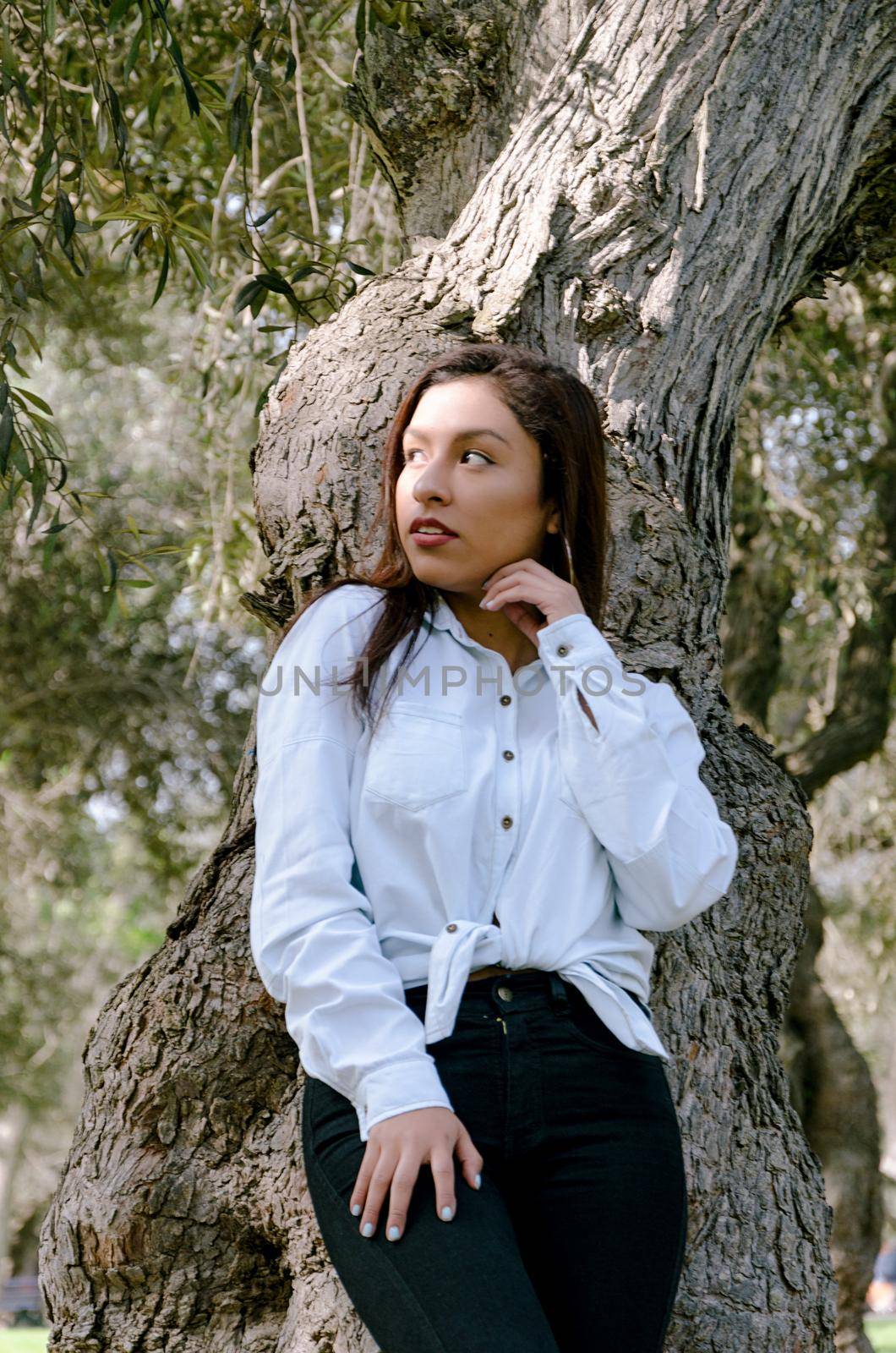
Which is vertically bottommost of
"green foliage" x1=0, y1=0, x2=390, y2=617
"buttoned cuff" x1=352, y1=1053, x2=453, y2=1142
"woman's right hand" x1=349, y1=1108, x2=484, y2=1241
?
"woman's right hand" x1=349, y1=1108, x2=484, y2=1241

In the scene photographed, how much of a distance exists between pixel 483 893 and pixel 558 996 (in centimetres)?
18

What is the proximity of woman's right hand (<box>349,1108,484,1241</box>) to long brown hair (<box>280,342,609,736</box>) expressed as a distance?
2.34 ft

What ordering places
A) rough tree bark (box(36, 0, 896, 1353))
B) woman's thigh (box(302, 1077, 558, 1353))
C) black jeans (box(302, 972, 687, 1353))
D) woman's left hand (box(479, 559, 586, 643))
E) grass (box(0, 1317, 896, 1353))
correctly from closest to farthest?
woman's thigh (box(302, 1077, 558, 1353))
black jeans (box(302, 972, 687, 1353))
woman's left hand (box(479, 559, 586, 643))
rough tree bark (box(36, 0, 896, 1353))
grass (box(0, 1317, 896, 1353))

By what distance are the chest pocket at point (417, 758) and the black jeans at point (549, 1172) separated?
270mm

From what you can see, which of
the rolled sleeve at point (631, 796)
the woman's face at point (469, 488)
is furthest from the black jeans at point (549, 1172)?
the woman's face at point (469, 488)

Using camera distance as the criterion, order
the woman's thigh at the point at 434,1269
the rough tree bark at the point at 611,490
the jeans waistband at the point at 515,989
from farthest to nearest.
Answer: the rough tree bark at the point at 611,490
the jeans waistband at the point at 515,989
the woman's thigh at the point at 434,1269

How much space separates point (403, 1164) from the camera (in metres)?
1.66

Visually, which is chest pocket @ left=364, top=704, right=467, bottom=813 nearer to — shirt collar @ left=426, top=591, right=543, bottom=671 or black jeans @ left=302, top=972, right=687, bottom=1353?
shirt collar @ left=426, top=591, right=543, bottom=671

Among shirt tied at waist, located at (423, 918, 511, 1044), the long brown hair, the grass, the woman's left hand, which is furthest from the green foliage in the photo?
the grass

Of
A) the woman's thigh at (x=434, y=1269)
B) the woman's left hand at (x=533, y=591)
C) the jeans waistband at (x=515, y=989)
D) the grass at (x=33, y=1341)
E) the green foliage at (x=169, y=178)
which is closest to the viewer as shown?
the woman's thigh at (x=434, y=1269)

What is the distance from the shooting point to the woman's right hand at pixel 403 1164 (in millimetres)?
1663

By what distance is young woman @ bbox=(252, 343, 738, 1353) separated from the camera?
1710 millimetres

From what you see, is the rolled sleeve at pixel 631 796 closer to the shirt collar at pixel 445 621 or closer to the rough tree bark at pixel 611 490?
the shirt collar at pixel 445 621

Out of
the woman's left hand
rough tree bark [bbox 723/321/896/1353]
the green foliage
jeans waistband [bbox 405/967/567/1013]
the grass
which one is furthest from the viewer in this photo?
the grass
